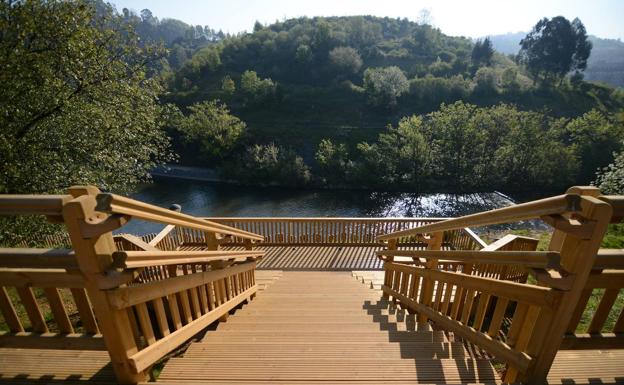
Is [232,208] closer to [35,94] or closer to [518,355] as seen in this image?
[35,94]

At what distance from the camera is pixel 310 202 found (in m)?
26.8

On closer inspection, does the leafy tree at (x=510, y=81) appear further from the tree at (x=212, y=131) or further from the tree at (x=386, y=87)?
the tree at (x=212, y=131)

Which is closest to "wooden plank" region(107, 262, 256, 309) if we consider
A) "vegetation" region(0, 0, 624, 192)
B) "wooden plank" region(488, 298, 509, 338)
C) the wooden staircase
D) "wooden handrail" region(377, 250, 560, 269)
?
the wooden staircase

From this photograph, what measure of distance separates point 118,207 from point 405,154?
1095 inches

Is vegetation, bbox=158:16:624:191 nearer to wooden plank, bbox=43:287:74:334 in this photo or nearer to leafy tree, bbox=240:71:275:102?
leafy tree, bbox=240:71:275:102

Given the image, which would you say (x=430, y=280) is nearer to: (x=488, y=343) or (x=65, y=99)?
(x=488, y=343)

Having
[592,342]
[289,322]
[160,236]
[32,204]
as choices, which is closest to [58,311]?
[32,204]

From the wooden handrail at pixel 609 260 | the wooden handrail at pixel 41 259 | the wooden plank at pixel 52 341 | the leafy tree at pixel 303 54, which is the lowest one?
the wooden plank at pixel 52 341

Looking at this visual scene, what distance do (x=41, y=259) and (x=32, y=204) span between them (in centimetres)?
35

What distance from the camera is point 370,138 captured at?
40.0m

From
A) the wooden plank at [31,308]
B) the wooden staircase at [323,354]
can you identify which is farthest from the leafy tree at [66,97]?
the wooden staircase at [323,354]

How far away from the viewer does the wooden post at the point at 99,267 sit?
1.48 metres

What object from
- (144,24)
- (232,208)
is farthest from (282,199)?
(144,24)

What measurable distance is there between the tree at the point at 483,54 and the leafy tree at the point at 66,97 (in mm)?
66519
